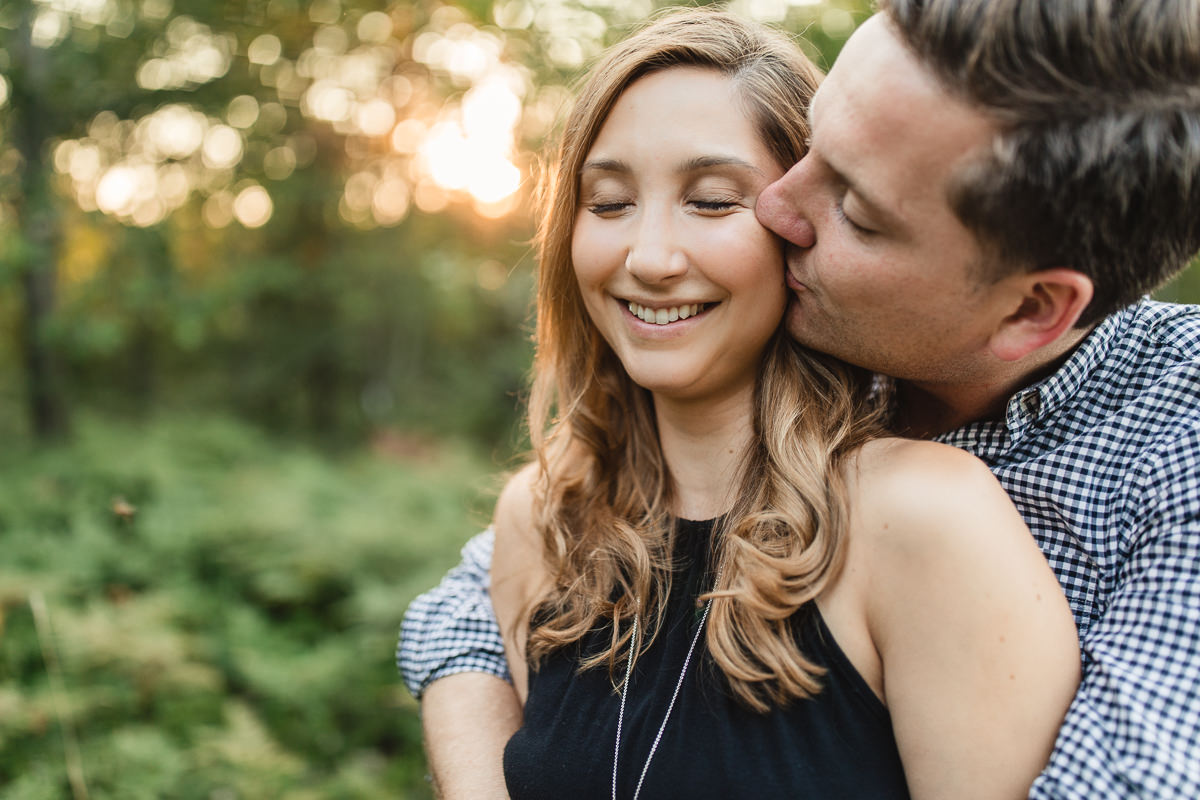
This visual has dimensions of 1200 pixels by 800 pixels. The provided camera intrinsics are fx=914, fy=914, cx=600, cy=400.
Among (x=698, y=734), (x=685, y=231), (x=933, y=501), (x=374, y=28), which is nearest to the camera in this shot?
(x=933, y=501)

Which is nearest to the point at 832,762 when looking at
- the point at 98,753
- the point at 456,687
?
the point at 456,687

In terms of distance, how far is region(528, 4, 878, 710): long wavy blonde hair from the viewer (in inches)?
65.4

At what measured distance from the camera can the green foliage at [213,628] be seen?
13.8 feet

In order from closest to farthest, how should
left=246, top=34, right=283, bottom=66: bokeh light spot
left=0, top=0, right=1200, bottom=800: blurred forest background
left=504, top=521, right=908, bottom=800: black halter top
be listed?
left=504, top=521, right=908, bottom=800: black halter top → left=0, top=0, right=1200, bottom=800: blurred forest background → left=246, top=34, right=283, bottom=66: bokeh light spot

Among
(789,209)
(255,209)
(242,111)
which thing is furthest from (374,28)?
(789,209)

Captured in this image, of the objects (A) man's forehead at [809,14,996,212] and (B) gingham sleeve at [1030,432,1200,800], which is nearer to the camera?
(B) gingham sleeve at [1030,432,1200,800]

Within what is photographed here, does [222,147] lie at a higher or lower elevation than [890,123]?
lower

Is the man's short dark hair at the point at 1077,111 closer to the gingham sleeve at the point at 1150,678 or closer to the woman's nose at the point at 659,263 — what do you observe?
the gingham sleeve at the point at 1150,678

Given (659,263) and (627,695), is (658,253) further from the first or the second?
(627,695)

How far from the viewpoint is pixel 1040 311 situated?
5.22ft

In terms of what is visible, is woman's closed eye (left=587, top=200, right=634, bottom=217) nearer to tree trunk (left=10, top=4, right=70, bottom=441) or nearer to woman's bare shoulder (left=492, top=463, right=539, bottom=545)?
woman's bare shoulder (left=492, top=463, right=539, bottom=545)

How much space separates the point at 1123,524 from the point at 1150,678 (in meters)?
0.27

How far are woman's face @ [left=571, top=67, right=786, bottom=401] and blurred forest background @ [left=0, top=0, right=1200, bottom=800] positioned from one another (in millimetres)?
691

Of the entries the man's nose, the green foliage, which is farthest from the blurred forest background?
the man's nose
